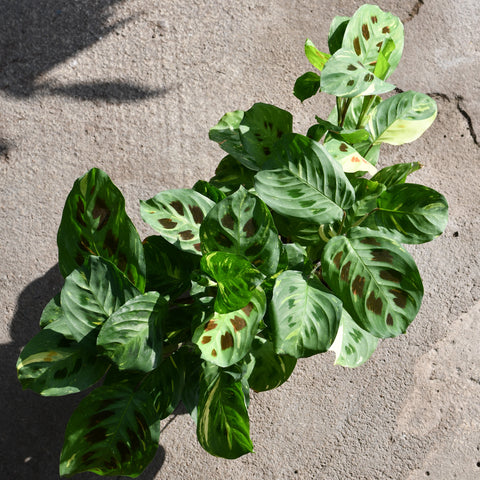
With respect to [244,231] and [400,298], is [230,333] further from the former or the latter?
[400,298]

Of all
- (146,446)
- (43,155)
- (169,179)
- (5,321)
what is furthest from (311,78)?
(5,321)

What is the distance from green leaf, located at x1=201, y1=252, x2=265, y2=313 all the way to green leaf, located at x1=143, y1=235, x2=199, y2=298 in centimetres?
24

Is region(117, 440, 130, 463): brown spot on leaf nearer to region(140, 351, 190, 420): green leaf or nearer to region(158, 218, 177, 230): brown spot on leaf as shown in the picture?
region(140, 351, 190, 420): green leaf

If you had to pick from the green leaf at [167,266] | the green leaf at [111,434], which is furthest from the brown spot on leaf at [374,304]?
the green leaf at [111,434]

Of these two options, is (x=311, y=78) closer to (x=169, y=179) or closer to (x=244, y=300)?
(x=244, y=300)

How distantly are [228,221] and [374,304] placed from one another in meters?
0.35

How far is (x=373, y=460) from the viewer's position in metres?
1.88

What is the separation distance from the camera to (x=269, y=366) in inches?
53.7

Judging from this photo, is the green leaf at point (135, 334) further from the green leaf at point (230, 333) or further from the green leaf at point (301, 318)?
the green leaf at point (301, 318)

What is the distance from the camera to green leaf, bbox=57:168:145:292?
1.04 metres

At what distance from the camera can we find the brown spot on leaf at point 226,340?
1.01 meters

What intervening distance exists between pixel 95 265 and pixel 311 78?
0.73 metres

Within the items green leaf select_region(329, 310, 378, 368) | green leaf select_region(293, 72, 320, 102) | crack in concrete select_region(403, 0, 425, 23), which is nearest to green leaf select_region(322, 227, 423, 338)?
green leaf select_region(329, 310, 378, 368)

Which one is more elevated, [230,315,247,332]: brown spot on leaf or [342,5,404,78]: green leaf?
[342,5,404,78]: green leaf
